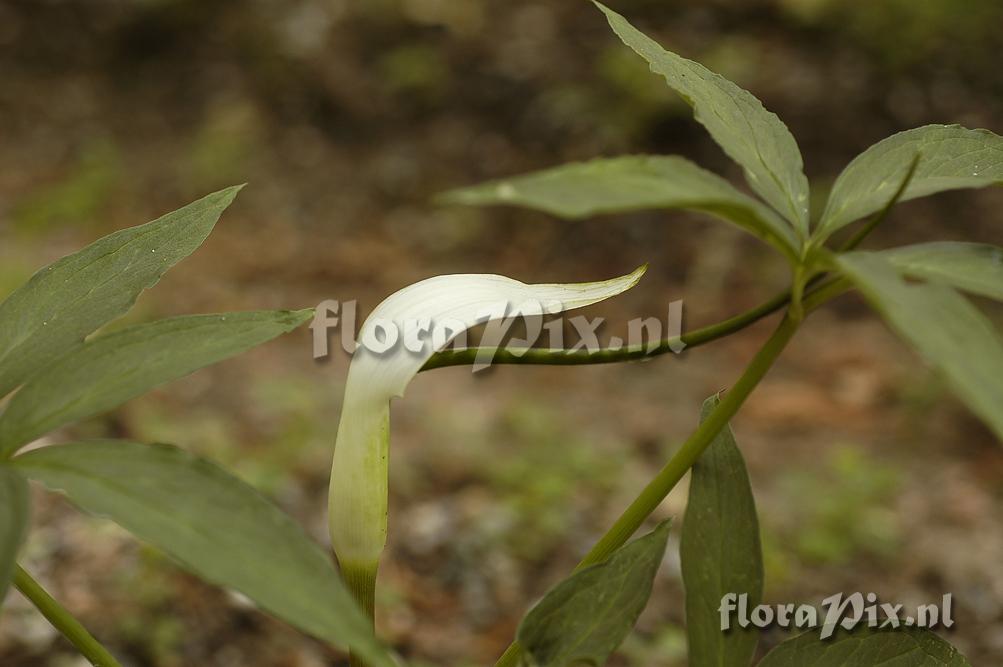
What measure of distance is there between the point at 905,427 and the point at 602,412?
64 cm

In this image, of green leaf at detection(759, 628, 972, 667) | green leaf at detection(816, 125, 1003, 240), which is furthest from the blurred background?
green leaf at detection(816, 125, 1003, 240)

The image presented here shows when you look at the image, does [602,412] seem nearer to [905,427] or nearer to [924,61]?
[905,427]

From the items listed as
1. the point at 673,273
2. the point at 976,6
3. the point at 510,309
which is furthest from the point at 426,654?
the point at 976,6

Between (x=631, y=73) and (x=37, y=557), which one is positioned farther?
(x=631, y=73)

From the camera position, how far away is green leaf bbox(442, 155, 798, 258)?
339 mm

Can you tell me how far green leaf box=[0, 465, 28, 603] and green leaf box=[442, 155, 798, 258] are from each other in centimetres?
21

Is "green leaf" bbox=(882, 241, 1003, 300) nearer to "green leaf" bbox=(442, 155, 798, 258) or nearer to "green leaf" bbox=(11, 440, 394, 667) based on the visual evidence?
"green leaf" bbox=(442, 155, 798, 258)

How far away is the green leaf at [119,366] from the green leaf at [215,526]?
29 millimetres

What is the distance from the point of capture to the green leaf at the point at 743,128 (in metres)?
0.48

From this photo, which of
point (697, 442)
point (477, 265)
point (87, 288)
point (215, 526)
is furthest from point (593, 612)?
point (477, 265)

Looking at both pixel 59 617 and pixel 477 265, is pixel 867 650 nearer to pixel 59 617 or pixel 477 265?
pixel 59 617

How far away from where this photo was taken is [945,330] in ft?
1.15

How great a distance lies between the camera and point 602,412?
2.15 metres

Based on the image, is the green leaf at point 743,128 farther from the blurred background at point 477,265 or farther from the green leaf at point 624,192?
the blurred background at point 477,265
